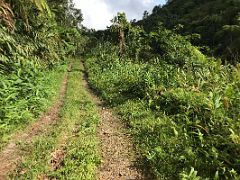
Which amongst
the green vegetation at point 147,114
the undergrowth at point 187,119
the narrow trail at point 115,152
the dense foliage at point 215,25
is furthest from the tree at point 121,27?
the narrow trail at point 115,152

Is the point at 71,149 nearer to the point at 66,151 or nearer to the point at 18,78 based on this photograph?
the point at 66,151

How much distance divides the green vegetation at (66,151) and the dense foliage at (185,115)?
3.34ft

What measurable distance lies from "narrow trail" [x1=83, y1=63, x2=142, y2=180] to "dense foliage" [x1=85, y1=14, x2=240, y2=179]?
26 centimetres

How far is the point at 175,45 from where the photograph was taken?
1565 cm

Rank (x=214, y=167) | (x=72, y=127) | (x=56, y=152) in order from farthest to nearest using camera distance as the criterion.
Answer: (x=72, y=127) < (x=56, y=152) < (x=214, y=167)

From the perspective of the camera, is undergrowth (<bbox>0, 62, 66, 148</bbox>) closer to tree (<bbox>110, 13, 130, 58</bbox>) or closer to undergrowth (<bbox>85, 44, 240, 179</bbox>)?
undergrowth (<bbox>85, 44, 240, 179</bbox>)

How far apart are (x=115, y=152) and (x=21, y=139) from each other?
2.33 meters

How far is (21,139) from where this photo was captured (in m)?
8.17

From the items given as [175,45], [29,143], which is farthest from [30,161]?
[175,45]

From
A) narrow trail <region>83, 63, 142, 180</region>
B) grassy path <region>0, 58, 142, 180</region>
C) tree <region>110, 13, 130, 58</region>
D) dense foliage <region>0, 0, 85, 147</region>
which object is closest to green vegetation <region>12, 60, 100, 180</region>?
grassy path <region>0, 58, 142, 180</region>

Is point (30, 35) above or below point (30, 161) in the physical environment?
above

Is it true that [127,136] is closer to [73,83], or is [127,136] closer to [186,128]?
[186,128]

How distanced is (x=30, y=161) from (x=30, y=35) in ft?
43.3

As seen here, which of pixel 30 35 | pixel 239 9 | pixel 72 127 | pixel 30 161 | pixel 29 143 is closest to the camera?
pixel 30 161
